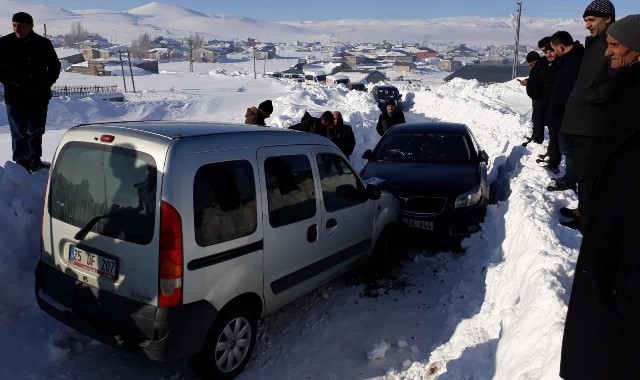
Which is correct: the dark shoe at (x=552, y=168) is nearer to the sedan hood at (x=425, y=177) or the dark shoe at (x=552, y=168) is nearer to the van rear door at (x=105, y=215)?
the sedan hood at (x=425, y=177)

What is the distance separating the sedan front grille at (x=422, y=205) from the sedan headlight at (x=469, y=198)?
209mm

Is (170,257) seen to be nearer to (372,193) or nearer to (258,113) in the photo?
(372,193)

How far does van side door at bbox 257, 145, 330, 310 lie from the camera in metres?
3.91

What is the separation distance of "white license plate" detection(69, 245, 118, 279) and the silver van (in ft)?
0.04

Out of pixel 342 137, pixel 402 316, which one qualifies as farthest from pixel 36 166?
pixel 342 137

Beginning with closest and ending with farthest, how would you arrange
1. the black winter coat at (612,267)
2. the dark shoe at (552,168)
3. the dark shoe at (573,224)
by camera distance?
the black winter coat at (612,267) → the dark shoe at (573,224) → the dark shoe at (552,168)

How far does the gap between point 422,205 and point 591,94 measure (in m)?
2.59

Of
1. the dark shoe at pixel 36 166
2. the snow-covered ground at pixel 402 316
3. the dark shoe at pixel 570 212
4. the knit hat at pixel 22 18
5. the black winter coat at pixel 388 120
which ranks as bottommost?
the snow-covered ground at pixel 402 316

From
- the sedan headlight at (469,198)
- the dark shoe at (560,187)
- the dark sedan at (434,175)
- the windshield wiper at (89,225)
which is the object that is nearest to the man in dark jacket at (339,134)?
the dark sedan at (434,175)

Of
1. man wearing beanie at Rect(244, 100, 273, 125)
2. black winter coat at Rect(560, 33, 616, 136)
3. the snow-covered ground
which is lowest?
the snow-covered ground

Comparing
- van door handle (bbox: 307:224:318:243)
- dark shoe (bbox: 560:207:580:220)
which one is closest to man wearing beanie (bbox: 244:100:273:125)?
van door handle (bbox: 307:224:318:243)

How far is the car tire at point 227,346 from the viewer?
3586mm

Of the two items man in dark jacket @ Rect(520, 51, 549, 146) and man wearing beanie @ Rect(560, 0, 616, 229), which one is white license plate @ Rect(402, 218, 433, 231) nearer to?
man wearing beanie @ Rect(560, 0, 616, 229)

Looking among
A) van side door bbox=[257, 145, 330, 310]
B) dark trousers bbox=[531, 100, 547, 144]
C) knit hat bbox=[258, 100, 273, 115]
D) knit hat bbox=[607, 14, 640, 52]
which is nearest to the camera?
knit hat bbox=[607, 14, 640, 52]
